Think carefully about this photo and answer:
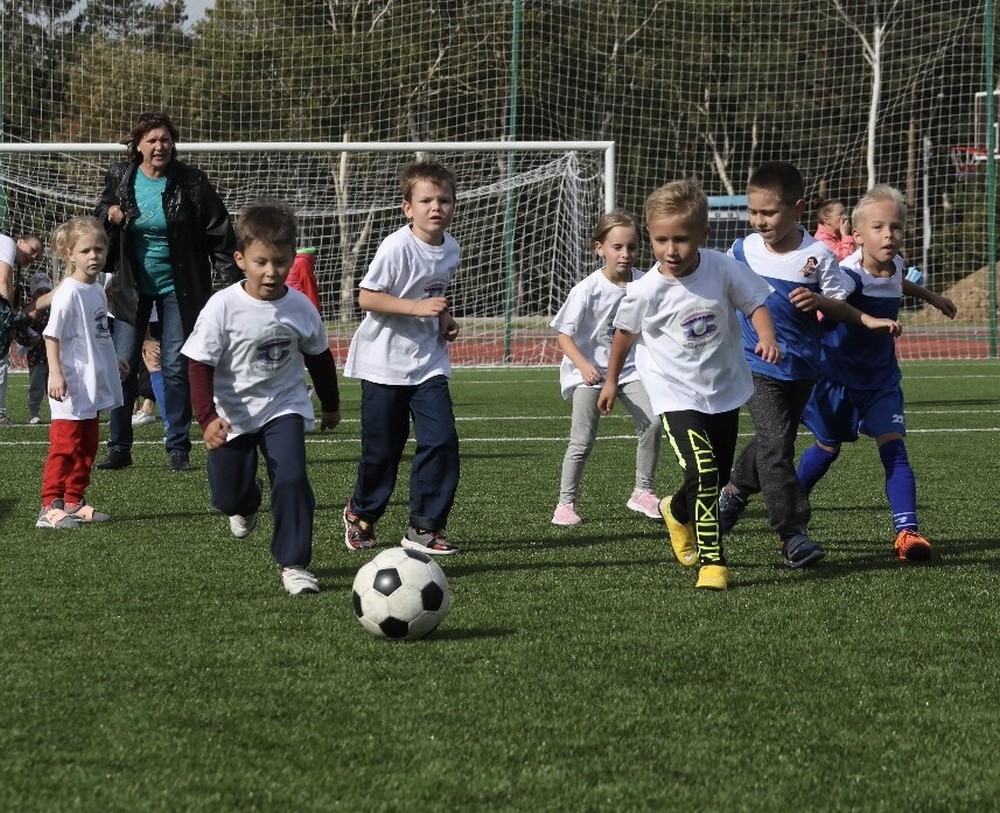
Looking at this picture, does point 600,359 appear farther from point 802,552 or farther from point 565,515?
point 802,552

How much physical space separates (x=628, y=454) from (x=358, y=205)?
11.0 m

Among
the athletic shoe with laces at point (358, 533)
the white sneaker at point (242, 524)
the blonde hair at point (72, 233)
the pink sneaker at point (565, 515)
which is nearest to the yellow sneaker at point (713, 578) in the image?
the athletic shoe with laces at point (358, 533)

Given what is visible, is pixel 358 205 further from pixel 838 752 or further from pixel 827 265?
pixel 838 752

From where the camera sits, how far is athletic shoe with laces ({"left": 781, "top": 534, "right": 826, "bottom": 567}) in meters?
5.58

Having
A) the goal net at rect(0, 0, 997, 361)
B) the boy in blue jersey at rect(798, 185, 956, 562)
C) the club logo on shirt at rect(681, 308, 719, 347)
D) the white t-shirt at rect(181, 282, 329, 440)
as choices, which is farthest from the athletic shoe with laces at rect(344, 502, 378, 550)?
the goal net at rect(0, 0, 997, 361)

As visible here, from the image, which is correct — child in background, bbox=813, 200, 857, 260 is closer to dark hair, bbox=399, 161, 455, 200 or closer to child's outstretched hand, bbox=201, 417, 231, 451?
dark hair, bbox=399, 161, 455, 200

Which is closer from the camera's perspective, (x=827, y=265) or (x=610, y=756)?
(x=610, y=756)

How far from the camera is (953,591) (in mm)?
Answer: 5160

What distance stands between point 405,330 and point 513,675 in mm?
2426

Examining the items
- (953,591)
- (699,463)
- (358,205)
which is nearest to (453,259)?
(699,463)

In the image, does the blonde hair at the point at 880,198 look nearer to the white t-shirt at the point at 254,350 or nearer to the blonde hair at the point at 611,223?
the blonde hair at the point at 611,223

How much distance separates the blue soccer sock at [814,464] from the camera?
6.33 m

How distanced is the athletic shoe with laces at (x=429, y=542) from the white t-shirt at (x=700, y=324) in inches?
44.7

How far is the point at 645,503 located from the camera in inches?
282
